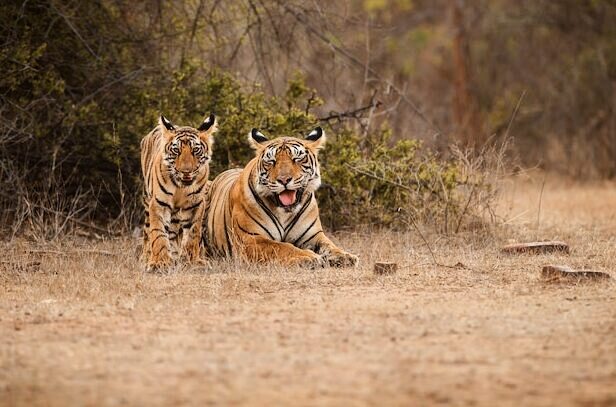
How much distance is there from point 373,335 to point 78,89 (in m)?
7.18

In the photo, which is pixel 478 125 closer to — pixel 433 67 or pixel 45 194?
pixel 433 67

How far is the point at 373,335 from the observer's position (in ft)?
20.5

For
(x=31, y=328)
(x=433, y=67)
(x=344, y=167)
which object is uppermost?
(x=433, y=67)

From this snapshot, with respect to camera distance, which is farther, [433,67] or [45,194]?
[433,67]

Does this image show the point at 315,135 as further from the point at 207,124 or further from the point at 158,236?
the point at 158,236

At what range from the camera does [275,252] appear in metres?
9.31

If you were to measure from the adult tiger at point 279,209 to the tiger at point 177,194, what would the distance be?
41 cm

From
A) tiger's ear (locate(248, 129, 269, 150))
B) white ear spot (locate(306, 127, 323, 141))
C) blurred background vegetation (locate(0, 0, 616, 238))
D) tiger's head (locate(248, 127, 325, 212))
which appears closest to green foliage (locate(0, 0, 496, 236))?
blurred background vegetation (locate(0, 0, 616, 238))

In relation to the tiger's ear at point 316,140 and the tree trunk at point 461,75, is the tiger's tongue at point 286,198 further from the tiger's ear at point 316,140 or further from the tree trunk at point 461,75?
the tree trunk at point 461,75

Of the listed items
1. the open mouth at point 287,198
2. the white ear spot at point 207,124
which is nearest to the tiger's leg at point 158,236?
the white ear spot at point 207,124

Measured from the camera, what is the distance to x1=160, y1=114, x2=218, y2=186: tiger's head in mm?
9164

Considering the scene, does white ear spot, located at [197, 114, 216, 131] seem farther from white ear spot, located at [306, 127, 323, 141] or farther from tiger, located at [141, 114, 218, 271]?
white ear spot, located at [306, 127, 323, 141]

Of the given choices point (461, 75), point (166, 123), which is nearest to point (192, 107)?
point (166, 123)

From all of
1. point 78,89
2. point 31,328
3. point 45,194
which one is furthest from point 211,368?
point 78,89
